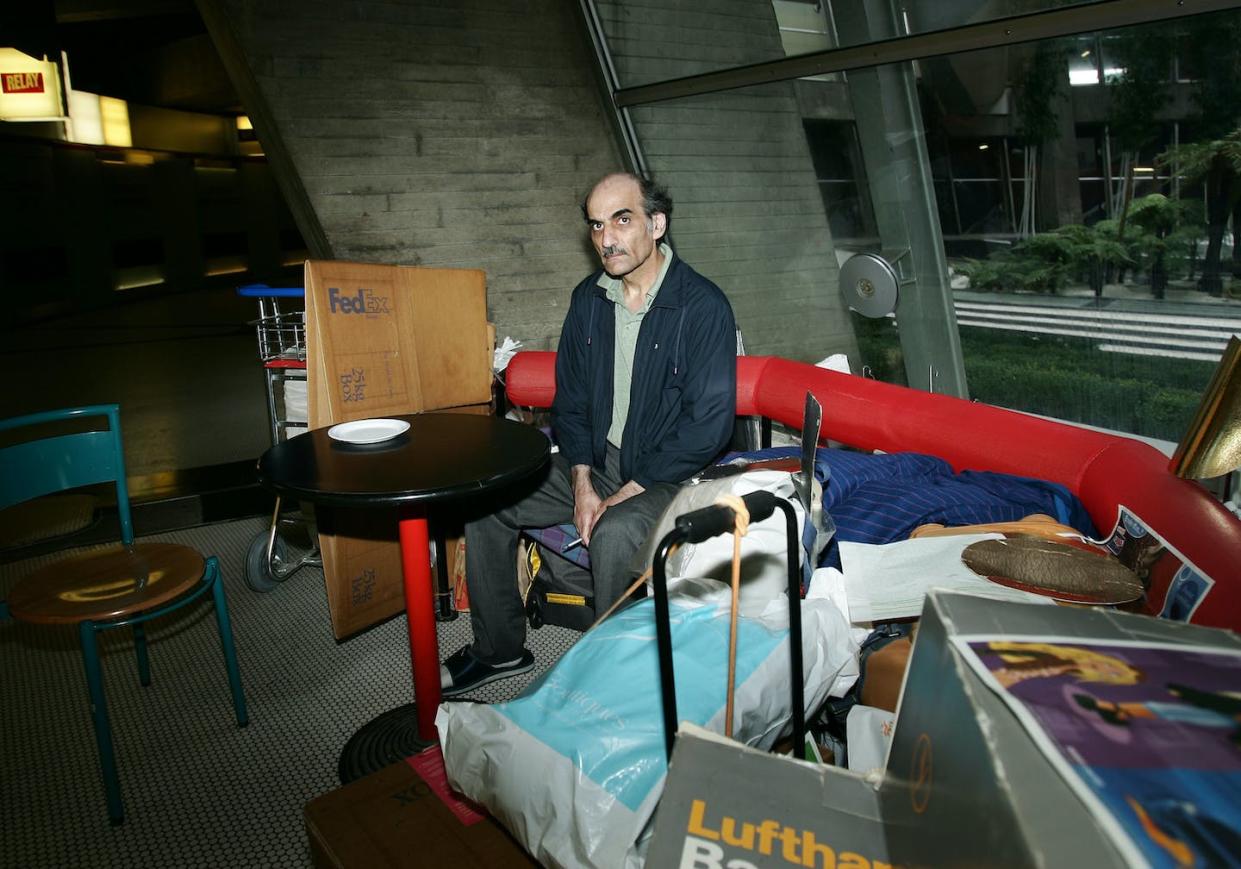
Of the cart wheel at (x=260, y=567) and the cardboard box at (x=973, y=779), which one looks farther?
the cart wheel at (x=260, y=567)

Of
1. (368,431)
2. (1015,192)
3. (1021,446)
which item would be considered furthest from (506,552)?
(1015,192)

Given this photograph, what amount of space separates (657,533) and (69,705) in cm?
204

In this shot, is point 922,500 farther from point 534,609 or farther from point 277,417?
point 277,417

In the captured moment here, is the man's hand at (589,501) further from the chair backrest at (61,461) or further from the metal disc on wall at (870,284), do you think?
the metal disc on wall at (870,284)

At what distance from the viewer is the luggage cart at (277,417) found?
3082 millimetres

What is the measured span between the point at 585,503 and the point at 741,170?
277 centimetres

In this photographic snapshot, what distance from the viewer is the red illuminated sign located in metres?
9.95

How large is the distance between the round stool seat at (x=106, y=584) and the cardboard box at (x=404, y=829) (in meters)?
0.84

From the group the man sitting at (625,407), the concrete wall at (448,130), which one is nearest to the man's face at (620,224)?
the man sitting at (625,407)

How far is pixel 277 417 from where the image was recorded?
337 centimetres

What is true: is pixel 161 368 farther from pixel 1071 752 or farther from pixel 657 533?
pixel 1071 752

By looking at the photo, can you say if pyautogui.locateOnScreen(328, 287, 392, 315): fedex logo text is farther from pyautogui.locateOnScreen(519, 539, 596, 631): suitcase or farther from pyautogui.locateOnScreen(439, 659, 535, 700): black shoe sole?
pyautogui.locateOnScreen(439, 659, 535, 700): black shoe sole

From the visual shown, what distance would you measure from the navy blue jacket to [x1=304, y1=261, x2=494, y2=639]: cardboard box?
0.60 meters

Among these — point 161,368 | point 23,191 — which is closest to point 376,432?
point 161,368
